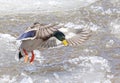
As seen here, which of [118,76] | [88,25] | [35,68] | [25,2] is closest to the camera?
[118,76]

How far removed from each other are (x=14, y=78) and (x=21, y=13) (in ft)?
10.6

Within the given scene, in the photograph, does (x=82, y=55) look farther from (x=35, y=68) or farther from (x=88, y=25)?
(x=88, y=25)

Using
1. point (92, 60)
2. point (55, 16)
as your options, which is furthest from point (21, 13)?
point (92, 60)

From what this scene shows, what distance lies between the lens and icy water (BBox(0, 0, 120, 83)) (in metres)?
5.38

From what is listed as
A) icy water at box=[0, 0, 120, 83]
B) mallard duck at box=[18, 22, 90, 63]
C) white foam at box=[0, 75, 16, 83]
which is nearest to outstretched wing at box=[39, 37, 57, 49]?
mallard duck at box=[18, 22, 90, 63]

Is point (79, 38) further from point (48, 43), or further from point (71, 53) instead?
point (71, 53)

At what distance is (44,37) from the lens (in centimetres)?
495

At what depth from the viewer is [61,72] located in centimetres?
556

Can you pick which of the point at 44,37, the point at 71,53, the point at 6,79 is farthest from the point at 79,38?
the point at 71,53

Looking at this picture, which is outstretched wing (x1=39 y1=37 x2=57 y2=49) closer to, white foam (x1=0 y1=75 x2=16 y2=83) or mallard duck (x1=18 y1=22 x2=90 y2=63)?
mallard duck (x1=18 y1=22 x2=90 y2=63)

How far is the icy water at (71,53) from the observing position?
538 cm

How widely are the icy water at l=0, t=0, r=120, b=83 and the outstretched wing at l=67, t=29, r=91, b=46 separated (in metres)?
0.57

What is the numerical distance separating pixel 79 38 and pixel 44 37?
0.40m

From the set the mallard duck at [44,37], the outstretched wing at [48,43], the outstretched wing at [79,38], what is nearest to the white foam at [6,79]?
the mallard duck at [44,37]
